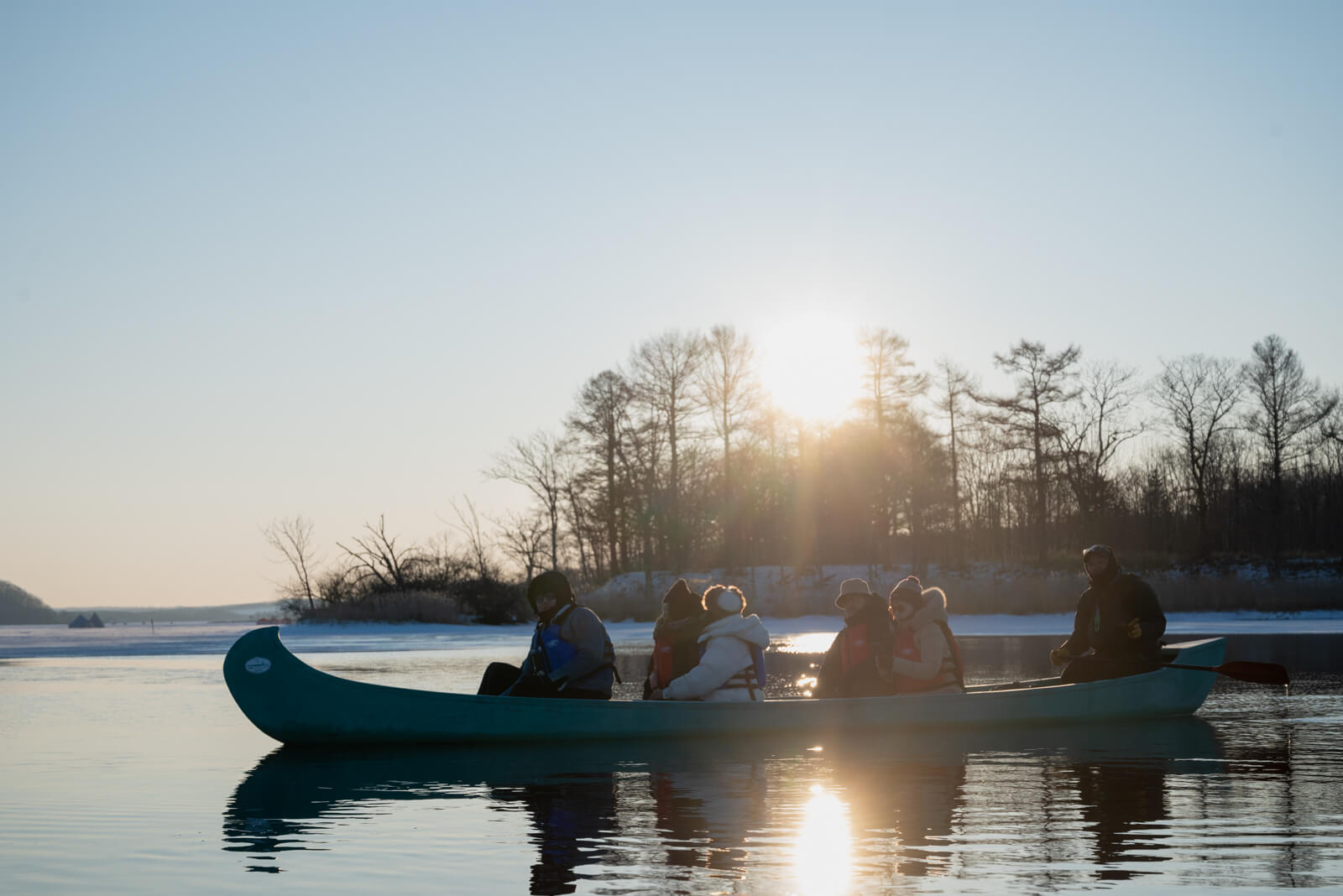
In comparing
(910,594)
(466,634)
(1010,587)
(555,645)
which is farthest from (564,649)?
(1010,587)

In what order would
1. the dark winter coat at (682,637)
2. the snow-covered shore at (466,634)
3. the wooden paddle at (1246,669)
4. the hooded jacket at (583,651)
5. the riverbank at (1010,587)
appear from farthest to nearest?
1. the riverbank at (1010,587)
2. the snow-covered shore at (466,634)
3. the wooden paddle at (1246,669)
4. the hooded jacket at (583,651)
5. the dark winter coat at (682,637)

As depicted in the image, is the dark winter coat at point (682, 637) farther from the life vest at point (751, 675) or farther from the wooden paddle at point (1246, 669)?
the wooden paddle at point (1246, 669)

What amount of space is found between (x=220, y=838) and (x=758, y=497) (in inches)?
1681

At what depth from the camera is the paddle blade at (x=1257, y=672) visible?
13172mm

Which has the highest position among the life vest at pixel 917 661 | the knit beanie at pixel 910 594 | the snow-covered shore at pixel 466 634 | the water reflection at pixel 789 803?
the knit beanie at pixel 910 594

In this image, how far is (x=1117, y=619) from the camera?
1258cm

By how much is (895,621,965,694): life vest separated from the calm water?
2.00 feet

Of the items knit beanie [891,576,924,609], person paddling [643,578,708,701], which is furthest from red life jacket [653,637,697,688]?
knit beanie [891,576,924,609]

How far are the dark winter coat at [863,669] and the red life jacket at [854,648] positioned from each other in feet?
0.04

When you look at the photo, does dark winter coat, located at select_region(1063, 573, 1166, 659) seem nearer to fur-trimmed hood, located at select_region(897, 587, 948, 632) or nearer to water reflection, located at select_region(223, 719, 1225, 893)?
water reflection, located at select_region(223, 719, 1225, 893)

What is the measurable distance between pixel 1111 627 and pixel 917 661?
2388 mm

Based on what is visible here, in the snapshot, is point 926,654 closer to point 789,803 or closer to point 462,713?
point 789,803

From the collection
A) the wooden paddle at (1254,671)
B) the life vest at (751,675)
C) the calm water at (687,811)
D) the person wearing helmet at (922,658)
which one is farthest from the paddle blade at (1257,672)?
the life vest at (751,675)

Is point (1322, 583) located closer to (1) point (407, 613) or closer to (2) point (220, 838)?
(1) point (407, 613)
